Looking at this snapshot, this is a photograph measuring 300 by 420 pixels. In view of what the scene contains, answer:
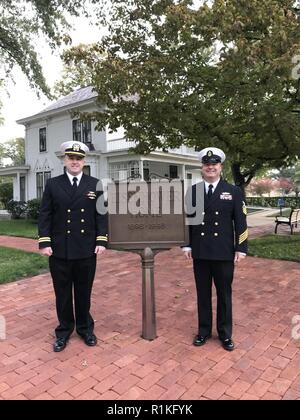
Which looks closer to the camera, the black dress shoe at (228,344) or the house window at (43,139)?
the black dress shoe at (228,344)

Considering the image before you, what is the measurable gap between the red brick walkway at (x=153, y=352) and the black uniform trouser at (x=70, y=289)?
0.18 metres

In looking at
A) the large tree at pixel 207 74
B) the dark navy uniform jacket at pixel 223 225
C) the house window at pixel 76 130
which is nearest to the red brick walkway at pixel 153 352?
the dark navy uniform jacket at pixel 223 225

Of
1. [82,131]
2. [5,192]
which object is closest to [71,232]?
[82,131]

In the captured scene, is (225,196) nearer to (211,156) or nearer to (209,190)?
(209,190)

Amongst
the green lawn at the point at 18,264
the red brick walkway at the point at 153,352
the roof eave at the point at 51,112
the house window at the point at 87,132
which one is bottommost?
the red brick walkway at the point at 153,352

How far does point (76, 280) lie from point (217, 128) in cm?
554

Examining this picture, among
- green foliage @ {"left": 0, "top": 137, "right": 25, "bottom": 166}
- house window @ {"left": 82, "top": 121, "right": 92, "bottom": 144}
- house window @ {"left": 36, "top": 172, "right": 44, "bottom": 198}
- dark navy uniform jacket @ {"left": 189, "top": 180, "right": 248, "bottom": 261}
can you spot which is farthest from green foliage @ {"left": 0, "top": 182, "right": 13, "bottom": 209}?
green foliage @ {"left": 0, "top": 137, "right": 25, "bottom": 166}

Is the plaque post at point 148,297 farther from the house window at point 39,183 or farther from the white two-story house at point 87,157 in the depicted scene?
the house window at point 39,183

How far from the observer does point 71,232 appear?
3791 mm

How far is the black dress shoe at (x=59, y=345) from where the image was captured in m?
3.82

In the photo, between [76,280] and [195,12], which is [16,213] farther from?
[76,280]

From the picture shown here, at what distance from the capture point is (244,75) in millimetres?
7336

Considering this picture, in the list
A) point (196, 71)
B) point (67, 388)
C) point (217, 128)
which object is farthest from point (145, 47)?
point (67, 388)
